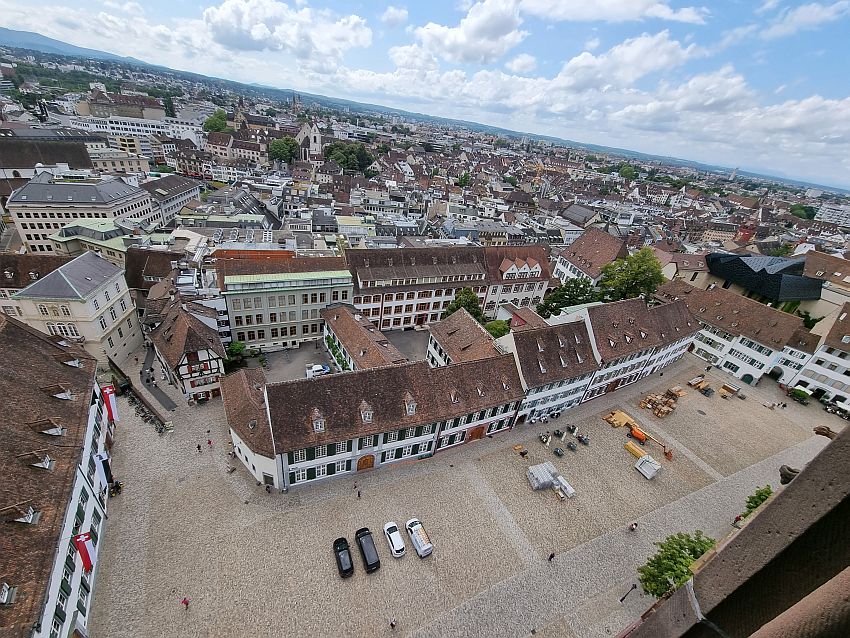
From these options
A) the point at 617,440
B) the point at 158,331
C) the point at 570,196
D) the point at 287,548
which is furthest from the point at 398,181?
the point at 287,548

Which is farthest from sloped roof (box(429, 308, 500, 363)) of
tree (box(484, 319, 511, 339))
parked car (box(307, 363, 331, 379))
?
parked car (box(307, 363, 331, 379))

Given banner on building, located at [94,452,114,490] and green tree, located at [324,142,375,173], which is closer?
banner on building, located at [94,452,114,490]

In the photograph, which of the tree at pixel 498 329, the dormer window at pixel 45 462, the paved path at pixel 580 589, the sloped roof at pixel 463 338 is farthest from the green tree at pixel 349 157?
the paved path at pixel 580 589

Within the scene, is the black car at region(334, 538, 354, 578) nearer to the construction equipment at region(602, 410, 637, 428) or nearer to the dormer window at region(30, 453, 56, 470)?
the dormer window at region(30, 453, 56, 470)

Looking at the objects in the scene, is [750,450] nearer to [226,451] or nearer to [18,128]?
[226,451]

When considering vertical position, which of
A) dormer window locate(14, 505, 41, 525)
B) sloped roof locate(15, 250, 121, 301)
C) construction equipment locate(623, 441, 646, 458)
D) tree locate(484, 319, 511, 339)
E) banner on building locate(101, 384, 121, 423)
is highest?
sloped roof locate(15, 250, 121, 301)

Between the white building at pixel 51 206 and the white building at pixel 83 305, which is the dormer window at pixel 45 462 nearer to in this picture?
the white building at pixel 83 305

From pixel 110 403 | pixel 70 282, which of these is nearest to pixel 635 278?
pixel 110 403
